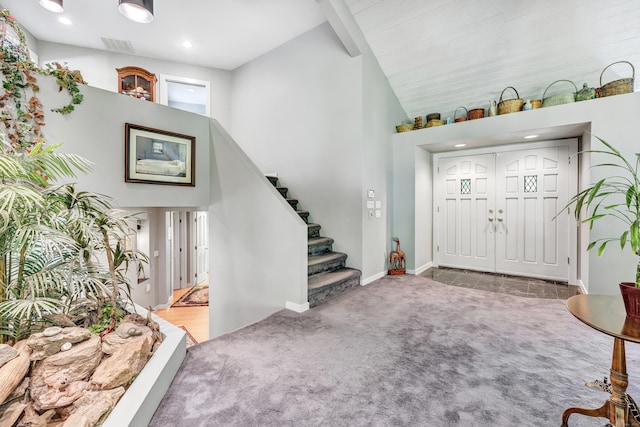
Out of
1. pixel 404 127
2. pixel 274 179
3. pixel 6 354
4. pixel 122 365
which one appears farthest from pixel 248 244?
pixel 404 127

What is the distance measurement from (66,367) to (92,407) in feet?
0.91

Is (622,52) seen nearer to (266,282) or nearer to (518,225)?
(518,225)

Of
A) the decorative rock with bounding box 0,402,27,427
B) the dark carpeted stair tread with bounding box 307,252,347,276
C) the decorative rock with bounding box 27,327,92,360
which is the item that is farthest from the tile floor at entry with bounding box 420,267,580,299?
the decorative rock with bounding box 0,402,27,427

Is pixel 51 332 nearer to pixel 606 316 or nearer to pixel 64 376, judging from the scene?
pixel 64 376

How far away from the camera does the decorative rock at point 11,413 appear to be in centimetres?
125

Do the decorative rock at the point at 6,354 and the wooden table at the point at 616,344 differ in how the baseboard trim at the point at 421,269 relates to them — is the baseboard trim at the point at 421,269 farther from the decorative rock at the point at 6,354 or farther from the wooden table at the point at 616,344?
the decorative rock at the point at 6,354

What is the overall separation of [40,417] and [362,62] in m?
4.43

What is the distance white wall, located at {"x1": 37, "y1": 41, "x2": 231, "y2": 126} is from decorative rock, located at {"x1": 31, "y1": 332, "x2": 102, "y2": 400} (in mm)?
5010

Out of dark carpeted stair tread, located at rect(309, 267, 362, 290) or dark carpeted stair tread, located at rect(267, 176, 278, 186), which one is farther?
dark carpeted stair tread, located at rect(267, 176, 278, 186)

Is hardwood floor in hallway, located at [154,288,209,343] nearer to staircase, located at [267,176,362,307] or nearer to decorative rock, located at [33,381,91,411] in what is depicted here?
staircase, located at [267,176,362,307]

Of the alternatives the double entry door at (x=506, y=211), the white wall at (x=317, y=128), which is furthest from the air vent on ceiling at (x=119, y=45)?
the double entry door at (x=506, y=211)

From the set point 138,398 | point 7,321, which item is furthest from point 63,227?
point 138,398

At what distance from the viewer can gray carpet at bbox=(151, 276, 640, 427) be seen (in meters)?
1.57

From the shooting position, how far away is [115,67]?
500 centimetres
